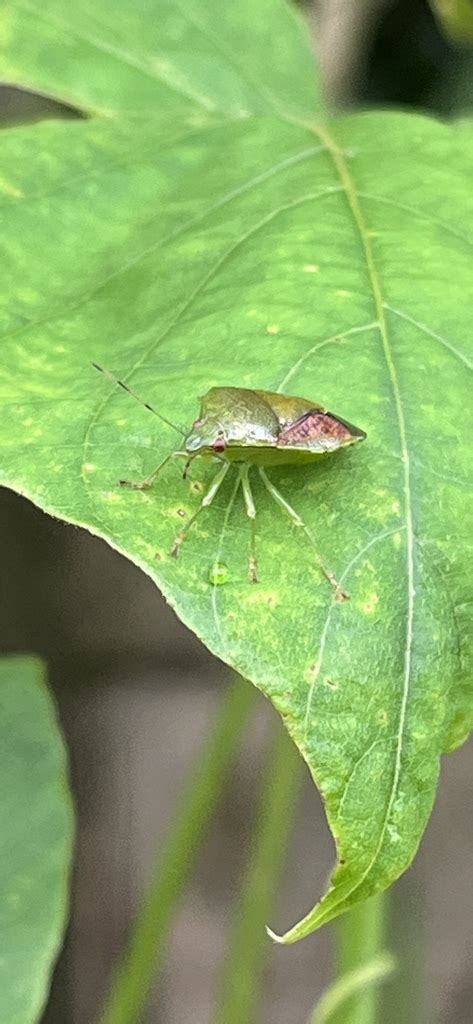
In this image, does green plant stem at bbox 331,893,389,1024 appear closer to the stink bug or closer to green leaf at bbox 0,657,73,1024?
green leaf at bbox 0,657,73,1024

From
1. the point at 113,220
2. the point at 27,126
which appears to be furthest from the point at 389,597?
the point at 27,126

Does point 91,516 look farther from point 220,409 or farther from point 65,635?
point 65,635

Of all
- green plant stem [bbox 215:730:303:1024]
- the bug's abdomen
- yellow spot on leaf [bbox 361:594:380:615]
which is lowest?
green plant stem [bbox 215:730:303:1024]

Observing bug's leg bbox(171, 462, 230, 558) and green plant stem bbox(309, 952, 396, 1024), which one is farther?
green plant stem bbox(309, 952, 396, 1024)

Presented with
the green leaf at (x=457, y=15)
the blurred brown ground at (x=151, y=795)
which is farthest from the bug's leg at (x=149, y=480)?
the blurred brown ground at (x=151, y=795)

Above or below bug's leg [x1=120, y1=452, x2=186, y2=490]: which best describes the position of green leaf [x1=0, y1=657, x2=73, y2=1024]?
below

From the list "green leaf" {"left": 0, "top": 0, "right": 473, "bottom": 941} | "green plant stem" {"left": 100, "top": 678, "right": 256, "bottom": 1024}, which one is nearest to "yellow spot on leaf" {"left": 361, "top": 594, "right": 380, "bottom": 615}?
"green leaf" {"left": 0, "top": 0, "right": 473, "bottom": 941}

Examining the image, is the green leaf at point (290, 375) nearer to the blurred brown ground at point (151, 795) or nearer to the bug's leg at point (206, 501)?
the bug's leg at point (206, 501)
